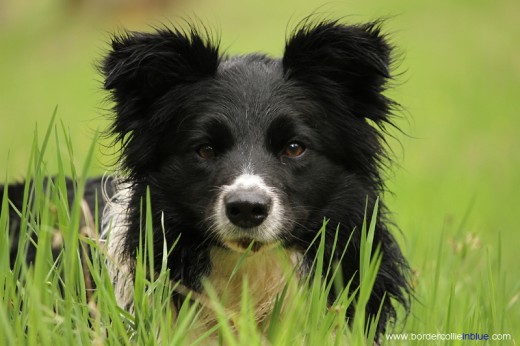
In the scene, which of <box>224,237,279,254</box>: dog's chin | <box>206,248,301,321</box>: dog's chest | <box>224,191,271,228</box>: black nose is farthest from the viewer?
<box>206,248,301,321</box>: dog's chest

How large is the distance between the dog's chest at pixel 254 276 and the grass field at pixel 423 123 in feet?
2.27

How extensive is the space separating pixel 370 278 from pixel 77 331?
105 centimetres

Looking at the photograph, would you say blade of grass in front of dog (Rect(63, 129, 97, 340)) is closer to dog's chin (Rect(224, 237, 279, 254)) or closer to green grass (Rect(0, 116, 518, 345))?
green grass (Rect(0, 116, 518, 345))

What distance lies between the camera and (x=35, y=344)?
271 centimetres

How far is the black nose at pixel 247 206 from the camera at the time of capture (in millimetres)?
3408

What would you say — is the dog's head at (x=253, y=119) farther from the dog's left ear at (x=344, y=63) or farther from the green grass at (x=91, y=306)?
the green grass at (x=91, y=306)

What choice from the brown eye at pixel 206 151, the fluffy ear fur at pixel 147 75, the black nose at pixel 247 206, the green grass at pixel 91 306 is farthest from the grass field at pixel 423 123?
the black nose at pixel 247 206

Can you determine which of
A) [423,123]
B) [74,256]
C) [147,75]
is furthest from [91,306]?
[423,123]

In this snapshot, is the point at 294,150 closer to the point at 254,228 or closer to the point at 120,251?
the point at 254,228

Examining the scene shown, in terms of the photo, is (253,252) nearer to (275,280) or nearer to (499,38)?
(275,280)

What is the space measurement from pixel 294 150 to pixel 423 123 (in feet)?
29.3

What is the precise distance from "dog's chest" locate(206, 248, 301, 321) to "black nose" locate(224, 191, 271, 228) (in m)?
0.41

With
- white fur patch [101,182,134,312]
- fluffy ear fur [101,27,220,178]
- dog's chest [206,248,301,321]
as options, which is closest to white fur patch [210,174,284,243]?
dog's chest [206,248,301,321]

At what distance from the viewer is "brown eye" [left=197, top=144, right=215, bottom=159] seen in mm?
3807
